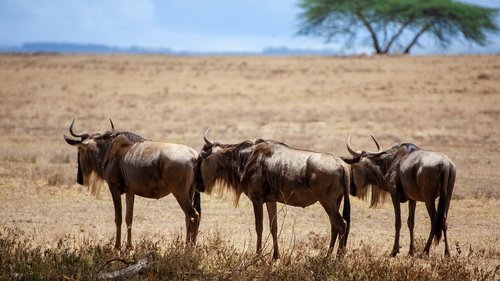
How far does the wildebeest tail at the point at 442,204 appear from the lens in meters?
9.89

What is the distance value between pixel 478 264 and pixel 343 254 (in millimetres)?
1926

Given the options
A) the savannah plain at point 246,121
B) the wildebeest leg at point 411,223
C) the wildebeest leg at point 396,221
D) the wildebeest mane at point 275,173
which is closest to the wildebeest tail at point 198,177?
the wildebeest mane at point 275,173

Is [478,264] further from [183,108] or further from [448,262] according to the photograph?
[183,108]

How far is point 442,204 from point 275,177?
2.16 metres

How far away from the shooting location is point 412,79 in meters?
34.0

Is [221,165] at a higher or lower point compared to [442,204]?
higher

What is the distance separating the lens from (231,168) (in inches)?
398

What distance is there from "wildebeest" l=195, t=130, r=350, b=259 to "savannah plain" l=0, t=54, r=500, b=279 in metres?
0.39

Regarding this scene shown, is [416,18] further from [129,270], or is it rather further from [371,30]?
[129,270]

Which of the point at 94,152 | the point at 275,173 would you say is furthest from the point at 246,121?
the point at 275,173

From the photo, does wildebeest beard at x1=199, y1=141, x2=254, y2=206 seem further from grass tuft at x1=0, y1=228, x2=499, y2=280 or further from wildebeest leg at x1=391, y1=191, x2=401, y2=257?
wildebeest leg at x1=391, y1=191, x2=401, y2=257

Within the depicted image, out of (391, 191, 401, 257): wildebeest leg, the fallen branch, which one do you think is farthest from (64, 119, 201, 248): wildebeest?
(391, 191, 401, 257): wildebeest leg

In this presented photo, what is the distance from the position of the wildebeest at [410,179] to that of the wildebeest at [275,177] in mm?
1120

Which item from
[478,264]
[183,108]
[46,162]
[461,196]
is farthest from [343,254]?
[183,108]
